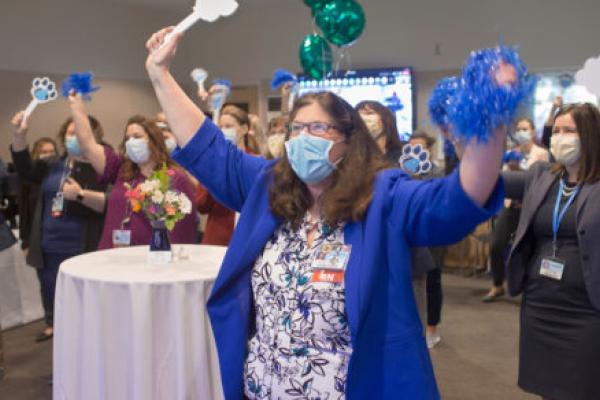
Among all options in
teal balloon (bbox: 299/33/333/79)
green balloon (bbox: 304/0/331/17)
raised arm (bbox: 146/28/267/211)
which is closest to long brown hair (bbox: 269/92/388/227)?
raised arm (bbox: 146/28/267/211)

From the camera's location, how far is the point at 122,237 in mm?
3172

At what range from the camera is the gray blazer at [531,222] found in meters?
2.29

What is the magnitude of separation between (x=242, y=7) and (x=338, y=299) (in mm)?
8293

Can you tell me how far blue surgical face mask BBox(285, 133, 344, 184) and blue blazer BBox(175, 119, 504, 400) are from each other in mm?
130

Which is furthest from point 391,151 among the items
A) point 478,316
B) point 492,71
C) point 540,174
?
point 478,316

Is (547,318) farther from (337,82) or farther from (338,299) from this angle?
(337,82)

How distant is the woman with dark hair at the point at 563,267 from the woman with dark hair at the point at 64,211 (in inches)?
98.2

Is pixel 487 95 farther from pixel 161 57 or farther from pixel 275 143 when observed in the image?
pixel 275 143


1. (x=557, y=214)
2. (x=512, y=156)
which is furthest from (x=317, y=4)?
(x=512, y=156)

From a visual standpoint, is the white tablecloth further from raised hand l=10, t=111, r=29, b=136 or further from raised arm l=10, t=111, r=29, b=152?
raised hand l=10, t=111, r=29, b=136

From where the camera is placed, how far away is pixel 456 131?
116cm

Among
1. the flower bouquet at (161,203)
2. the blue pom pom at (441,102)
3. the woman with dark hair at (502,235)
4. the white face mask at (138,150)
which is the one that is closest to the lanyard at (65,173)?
the white face mask at (138,150)

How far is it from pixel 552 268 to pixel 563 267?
0.05 meters

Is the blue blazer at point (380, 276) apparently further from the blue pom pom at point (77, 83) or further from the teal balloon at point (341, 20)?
the blue pom pom at point (77, 83)
